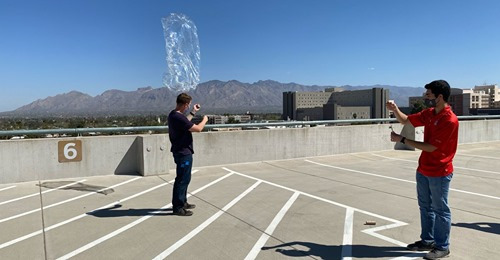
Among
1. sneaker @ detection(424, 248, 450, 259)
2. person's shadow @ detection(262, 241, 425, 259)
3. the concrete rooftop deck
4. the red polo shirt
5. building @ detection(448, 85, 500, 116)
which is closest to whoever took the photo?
the red polo shirt

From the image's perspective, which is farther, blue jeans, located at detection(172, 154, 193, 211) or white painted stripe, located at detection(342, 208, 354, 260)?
blue jeans, located at detection(172, 154, 193, 211)

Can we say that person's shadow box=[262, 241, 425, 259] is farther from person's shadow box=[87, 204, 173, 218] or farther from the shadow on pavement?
the shadow on pavement

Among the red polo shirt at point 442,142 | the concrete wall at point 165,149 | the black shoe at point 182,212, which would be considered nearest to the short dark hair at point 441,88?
the red polo shirt at point 442,142

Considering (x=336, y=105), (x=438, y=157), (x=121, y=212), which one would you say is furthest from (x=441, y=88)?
(x=336, y=105)

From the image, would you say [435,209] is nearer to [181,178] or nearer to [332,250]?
[332,250]

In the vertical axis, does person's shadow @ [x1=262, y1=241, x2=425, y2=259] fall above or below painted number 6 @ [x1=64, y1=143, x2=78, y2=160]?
below

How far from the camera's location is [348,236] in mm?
5055

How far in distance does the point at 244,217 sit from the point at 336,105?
8417 centimetres

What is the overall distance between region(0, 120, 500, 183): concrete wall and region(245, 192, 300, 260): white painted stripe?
167 inches

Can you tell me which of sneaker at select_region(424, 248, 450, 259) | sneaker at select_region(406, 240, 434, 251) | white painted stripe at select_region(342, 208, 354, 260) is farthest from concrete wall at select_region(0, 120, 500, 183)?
sneaker at select_region(424, 248, 450, 259)

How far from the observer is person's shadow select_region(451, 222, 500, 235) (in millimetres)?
5236

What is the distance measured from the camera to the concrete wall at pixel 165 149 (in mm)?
9156

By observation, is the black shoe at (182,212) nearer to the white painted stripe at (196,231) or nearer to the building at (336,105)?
the white painted stripe at (196,231)

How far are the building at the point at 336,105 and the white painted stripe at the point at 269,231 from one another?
47024mm
